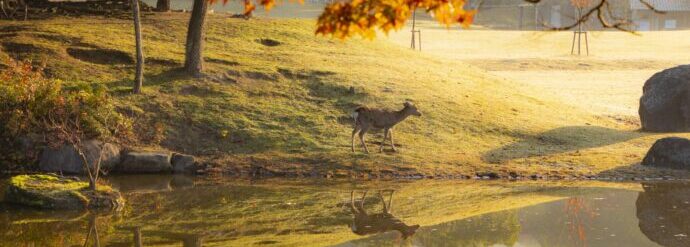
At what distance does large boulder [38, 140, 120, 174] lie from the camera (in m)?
26.5

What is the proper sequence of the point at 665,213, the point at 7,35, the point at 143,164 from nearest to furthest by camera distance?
the point at 665,213 → the point at 143,164 → the point at 7,35

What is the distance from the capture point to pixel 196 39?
108 feet

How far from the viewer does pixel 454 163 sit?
2856cm

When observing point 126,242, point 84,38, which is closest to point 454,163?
point 126,242

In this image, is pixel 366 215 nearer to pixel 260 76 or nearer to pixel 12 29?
pixel 260 76

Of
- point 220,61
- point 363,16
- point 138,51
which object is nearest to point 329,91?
point 220,61

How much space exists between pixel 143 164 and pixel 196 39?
671 cm

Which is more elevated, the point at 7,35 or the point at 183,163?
the point at 7,35

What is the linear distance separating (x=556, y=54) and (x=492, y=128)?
36.5 metres

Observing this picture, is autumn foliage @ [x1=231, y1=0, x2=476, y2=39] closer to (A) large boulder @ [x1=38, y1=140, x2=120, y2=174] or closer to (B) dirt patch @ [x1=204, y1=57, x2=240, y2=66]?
(A) large boulder @ [x1=38, y1=140, x2=120, y2=174]

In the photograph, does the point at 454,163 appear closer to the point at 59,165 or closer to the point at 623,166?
the point at 623,166

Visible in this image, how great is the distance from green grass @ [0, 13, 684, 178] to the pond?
1911mm

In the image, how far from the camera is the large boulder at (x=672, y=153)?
91.0ft

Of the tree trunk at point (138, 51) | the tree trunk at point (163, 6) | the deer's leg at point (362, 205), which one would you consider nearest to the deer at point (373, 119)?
the deer's leg at point (362, 205)
